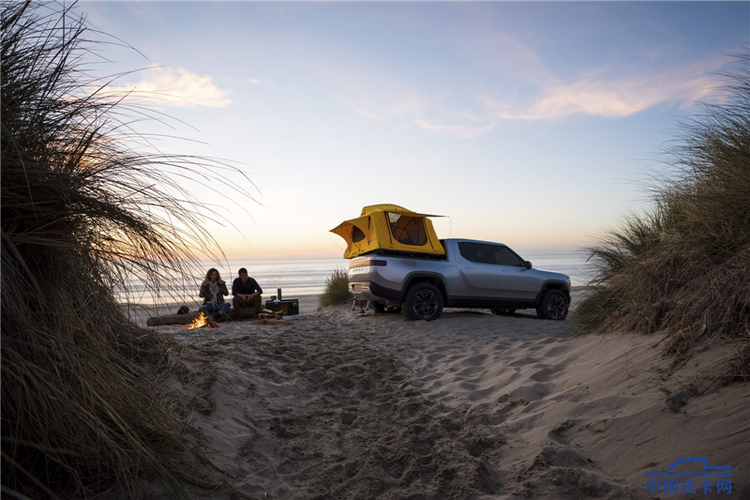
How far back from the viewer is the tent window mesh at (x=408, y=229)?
10.7m

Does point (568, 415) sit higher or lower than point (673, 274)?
lower

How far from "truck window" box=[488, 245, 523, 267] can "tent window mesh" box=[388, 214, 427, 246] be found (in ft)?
6.10

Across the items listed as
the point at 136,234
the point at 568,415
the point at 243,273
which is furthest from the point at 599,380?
the point at 243,273

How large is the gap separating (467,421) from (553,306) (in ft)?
27.1

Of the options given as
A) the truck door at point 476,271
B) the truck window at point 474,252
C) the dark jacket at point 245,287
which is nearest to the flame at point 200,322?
the dark jacket at point 245,287

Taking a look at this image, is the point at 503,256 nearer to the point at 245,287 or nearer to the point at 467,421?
the point at 245,287

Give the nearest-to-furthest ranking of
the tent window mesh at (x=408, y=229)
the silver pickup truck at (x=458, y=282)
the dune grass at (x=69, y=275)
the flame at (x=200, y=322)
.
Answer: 1. the dune grass at (x=69, y=275)
2. the flame at (x=200, y=322)
3. the silver pickup truck at (x=458, y=282)
4. the tent window mesh at (x=408, y=229)

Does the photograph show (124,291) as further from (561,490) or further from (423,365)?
(423,365)

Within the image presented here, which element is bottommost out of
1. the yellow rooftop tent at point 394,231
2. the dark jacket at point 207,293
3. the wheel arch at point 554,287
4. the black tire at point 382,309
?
the black tire at point 382,309

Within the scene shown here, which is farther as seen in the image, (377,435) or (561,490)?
(377,435)

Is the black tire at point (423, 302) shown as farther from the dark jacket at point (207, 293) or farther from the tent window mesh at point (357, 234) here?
the dark jacket at point (207, 293)

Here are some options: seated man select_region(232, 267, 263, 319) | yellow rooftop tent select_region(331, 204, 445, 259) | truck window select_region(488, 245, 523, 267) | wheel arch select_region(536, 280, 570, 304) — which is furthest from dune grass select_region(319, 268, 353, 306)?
wheel arch select_region(536, 280, 570, 304)

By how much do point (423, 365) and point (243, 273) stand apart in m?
6.61

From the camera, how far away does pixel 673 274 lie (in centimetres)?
455
